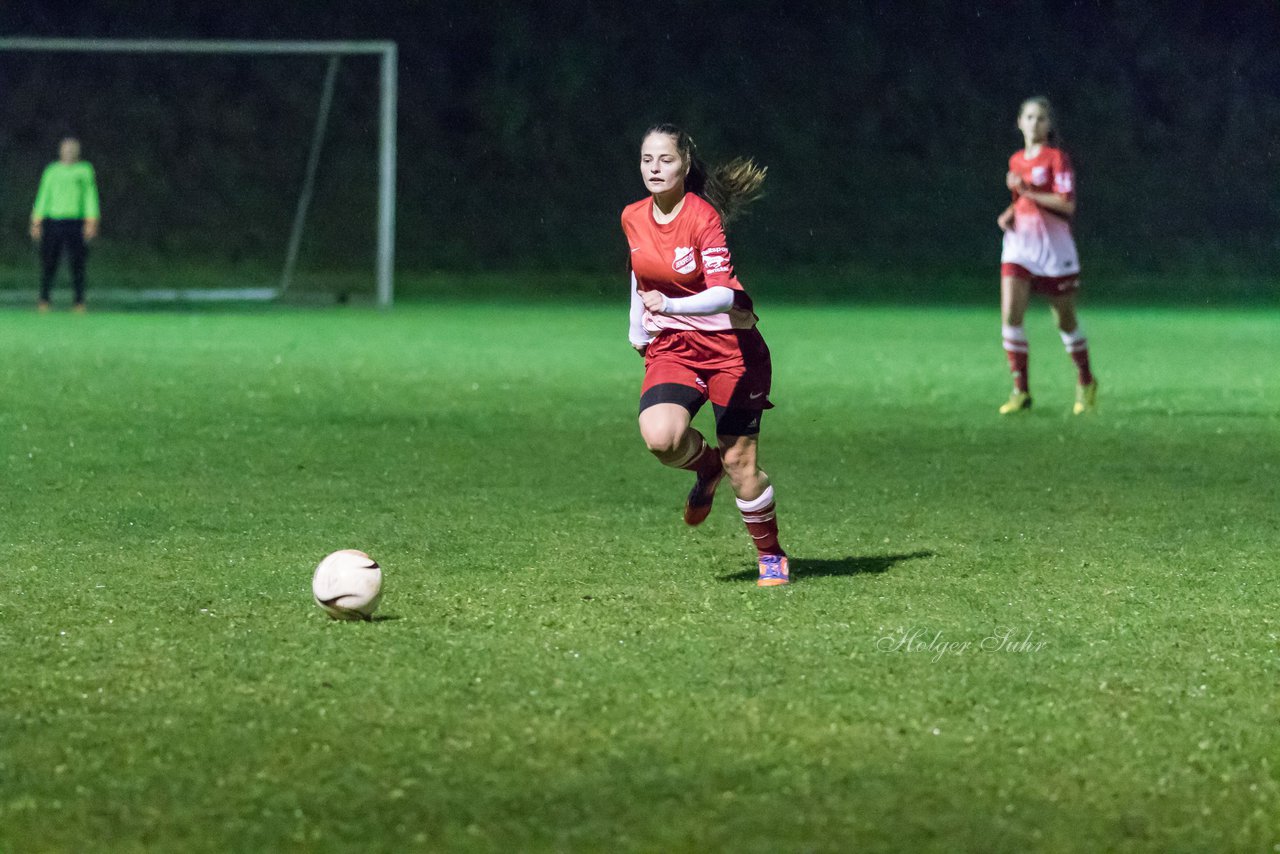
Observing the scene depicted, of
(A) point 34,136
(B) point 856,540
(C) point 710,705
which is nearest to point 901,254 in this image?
(A) point 34,136

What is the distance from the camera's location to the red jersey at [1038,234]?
11.2 meters

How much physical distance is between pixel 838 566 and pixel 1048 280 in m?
5.50

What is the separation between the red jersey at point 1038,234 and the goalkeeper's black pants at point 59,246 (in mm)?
12243

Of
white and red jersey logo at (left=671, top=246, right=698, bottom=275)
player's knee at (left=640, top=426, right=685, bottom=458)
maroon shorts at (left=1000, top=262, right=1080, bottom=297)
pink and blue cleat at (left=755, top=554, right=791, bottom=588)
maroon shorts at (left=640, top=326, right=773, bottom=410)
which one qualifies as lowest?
pink and blue cleat at (left=755, top=554, right=791, bottom=588)

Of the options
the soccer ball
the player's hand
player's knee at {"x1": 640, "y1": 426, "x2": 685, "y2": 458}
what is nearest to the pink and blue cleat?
player's knee at {"x1": 640, "y1": 426, "x2": 685, "y2": 458}

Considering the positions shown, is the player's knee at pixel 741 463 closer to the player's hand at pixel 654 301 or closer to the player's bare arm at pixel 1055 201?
the player's hand at pixel 654 301

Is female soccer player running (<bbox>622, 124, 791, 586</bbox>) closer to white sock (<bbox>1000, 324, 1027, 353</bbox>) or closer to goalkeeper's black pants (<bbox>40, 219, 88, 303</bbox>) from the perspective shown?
white sock (<bbox>1000, 324, 1027, 353</bbox>)

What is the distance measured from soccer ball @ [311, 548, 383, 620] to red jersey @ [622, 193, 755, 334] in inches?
52.5

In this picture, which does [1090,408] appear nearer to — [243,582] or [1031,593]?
[1031,593]

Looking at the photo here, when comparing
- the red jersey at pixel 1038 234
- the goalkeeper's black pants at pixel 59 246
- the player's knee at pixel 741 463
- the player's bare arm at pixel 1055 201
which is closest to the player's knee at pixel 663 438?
the player's knee at pixel 741 463

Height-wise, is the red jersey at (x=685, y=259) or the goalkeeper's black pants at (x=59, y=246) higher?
the red jersey at (x=685, y=259)

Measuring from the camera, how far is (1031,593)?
5.77 m

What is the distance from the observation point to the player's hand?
18.6 feet

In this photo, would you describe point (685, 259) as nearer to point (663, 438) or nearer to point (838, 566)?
point (663, 438)
